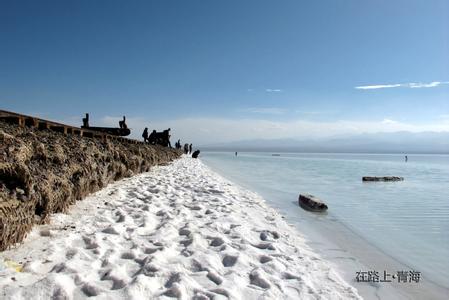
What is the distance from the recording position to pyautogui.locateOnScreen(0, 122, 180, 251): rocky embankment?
383 cm

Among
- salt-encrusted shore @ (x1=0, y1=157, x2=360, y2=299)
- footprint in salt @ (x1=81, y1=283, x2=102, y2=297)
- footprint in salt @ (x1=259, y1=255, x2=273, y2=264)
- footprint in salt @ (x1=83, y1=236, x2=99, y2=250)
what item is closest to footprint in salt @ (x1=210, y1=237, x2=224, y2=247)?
salt-encrusted shore @ (x1=0, y1=157, x2=360, y2=299)

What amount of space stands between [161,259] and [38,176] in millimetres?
2509

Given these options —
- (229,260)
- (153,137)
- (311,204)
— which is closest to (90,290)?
(229,260)

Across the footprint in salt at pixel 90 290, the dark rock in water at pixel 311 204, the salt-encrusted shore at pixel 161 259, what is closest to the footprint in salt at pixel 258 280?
the salt-encrusted shore at pixel 161 259

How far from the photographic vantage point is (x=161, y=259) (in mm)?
3902

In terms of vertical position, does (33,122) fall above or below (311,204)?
above

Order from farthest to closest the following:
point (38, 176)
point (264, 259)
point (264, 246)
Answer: point (264, 246), point (38, 176), point (264, 259)

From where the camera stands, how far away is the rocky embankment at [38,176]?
383 centimetres

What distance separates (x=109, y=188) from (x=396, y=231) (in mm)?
7772

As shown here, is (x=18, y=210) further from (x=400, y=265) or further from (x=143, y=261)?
(x=400, y=265)

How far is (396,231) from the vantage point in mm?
7719

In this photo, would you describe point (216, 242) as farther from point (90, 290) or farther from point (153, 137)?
point (153, 137)

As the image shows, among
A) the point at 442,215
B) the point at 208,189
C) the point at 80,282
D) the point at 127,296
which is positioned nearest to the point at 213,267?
the point at 127,296

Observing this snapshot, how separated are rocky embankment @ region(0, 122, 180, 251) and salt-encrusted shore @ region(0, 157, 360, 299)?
0.80ft
